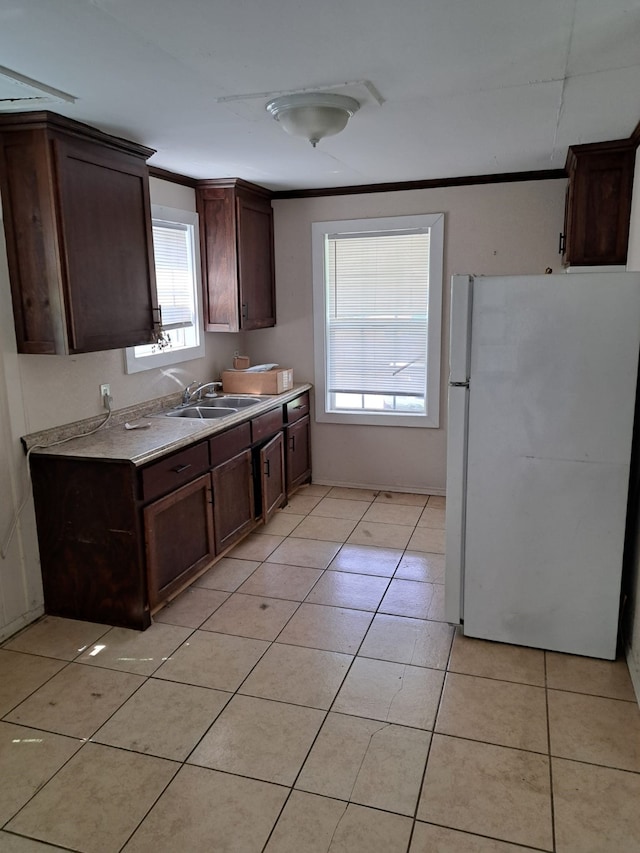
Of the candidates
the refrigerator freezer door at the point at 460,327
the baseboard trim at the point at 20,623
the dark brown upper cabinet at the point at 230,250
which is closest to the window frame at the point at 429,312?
the dark brown upper cabinet at the point at 230,250

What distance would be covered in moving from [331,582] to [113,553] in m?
1.19

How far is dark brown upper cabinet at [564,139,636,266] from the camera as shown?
128 inches

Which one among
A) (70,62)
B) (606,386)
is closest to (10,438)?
(70,62)

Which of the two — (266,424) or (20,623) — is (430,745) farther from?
(266,424)

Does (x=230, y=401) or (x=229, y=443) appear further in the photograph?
(x=230, y=401)

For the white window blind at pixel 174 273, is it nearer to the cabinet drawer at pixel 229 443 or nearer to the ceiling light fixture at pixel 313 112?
the cabinet drawer at pixel 229 443

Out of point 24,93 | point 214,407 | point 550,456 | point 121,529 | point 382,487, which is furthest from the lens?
point 382,487

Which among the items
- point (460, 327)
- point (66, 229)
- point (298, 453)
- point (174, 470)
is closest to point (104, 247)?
point (66, 229)

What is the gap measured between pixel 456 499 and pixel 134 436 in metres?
1.66

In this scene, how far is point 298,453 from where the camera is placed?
4.86 metres

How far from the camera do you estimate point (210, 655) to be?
2738mm

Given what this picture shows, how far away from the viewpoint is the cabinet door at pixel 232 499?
140 inches

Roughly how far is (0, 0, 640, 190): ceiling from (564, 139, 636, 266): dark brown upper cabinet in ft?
0.41

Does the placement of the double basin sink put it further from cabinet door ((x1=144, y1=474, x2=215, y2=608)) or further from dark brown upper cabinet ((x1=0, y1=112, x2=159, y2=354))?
dark brown upper cabinet ((x1=0, y1=112, x2=159, y2=354))
